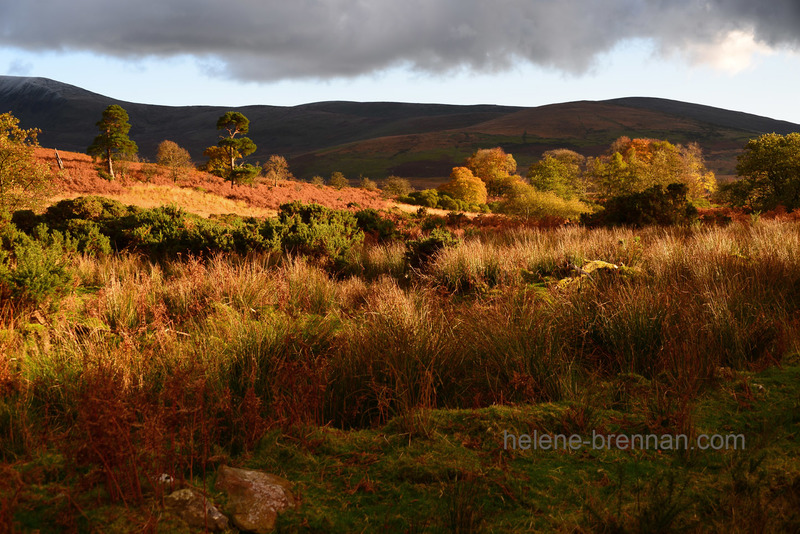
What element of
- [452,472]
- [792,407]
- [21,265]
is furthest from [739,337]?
[21,265]

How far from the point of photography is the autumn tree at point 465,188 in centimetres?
5621

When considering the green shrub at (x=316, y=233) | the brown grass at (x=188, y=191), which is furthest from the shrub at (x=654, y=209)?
the brown grass at (x=188, y=191)

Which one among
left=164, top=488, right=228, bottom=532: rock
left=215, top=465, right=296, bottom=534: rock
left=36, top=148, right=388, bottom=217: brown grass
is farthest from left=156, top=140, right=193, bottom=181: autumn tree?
left=164, top=488, right=228, bottom=532: rock

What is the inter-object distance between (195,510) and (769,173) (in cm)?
3208

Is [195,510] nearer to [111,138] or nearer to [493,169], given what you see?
[111,138]

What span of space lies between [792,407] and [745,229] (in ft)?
38.1

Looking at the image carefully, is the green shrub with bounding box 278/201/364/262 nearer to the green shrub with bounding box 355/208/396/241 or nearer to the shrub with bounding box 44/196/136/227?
the green shrub with bounding box 355/208/396/241

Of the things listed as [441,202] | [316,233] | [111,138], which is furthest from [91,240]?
[441,202]

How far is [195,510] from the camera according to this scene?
7.20 ft

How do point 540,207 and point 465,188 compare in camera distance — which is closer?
point 540,207

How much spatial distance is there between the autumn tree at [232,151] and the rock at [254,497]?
4467 cm

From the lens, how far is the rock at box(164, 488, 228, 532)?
214 centimetres

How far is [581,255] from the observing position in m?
9.98

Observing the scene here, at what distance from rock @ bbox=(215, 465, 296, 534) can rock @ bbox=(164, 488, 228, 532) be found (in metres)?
0.07
